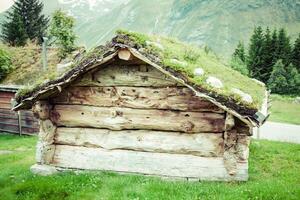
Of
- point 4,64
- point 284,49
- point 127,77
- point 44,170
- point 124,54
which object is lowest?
point 44,170

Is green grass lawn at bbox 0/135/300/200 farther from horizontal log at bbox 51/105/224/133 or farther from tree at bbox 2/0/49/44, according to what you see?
tree at bbox 2/0/49/44

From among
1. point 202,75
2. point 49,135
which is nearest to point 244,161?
point 202,75

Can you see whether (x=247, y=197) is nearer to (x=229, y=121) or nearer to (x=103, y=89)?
(x=229, y=121)

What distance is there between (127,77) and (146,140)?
1.59 m

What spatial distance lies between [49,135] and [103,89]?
190 centimetres

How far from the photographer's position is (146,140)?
10.0 meters

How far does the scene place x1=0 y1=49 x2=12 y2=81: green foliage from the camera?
94.5 feet

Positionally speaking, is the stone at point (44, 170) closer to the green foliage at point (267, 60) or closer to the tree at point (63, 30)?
the tree at point (63, 30)

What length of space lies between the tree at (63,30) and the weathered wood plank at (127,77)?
64.4ft

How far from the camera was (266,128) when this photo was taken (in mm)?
29609

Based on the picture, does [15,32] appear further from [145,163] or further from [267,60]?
[145,163]

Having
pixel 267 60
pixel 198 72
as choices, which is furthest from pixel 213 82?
pixel 267 60

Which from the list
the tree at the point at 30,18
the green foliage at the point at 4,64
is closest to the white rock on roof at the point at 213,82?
the green foliage at the point at 4,64

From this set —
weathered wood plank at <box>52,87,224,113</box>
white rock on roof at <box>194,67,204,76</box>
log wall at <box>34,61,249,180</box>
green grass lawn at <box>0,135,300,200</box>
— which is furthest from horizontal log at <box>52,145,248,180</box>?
white rock on roof at <box>194,67,204,76</box>
